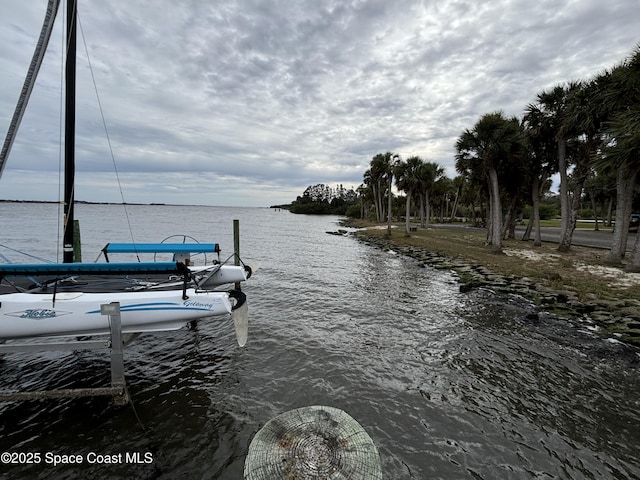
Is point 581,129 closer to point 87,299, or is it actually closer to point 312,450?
point 312,450

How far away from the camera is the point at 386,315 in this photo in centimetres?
1107

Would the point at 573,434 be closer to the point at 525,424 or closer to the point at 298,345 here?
the point at 525,424

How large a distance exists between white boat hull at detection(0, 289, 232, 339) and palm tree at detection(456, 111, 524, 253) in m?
22.7

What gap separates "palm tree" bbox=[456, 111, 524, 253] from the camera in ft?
68.5

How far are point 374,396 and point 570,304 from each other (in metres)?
9.82

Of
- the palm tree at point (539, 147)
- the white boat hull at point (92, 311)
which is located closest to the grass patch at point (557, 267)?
the palm tree at point (539, 147)

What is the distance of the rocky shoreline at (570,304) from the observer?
28.7 feet

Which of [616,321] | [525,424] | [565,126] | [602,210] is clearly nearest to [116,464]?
[525,424]

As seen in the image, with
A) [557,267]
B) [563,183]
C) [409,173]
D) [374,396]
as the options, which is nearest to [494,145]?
[563,183]

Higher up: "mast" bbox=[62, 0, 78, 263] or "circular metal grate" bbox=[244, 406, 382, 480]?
"mast" bbox=[62, 0, 78, 263]

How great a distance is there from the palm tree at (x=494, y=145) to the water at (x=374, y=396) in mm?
13916

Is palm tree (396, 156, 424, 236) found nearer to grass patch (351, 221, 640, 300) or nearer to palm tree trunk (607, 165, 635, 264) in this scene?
grass patch (351, 221, 640, 300)

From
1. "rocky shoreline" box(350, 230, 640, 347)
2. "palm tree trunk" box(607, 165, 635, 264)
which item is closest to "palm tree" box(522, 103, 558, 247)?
"palm tree trunk" box(607, 165, 635, 264)

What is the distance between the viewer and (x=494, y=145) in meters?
21.0
